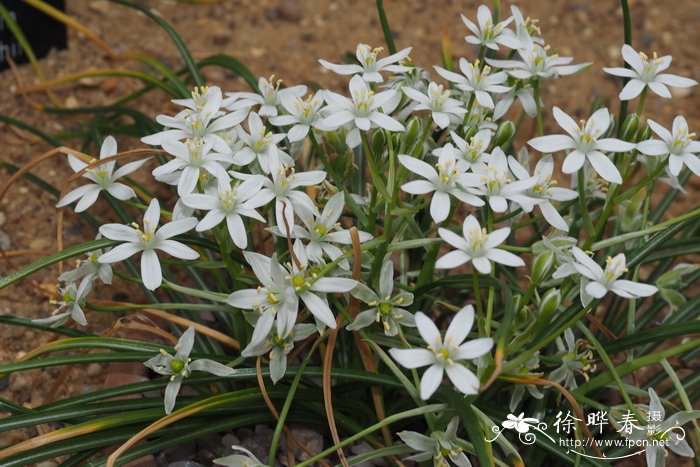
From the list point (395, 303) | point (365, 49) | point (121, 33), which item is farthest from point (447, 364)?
point (121, 33)

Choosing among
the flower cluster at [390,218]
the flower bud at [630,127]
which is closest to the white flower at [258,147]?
the flower cluster at [390,218]

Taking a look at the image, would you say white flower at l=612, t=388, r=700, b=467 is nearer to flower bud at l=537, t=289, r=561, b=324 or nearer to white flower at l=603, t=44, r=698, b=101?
flower bud at l=537, t=289, r=561, b=324

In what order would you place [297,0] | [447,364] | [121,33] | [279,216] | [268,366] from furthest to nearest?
[297,0] → [121,33] → [268,366] → [279,216] → [447,364]

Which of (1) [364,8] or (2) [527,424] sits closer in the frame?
(2) [527,424]

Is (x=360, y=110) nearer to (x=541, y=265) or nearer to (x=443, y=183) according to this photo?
(x=443, y=183)

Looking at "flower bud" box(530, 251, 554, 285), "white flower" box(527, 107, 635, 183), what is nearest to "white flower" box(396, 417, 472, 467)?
"flower bud" box(530, 251, 554, 285)

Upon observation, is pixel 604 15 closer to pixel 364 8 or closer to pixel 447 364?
pixel 364 8
